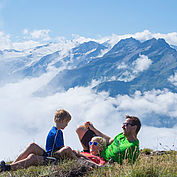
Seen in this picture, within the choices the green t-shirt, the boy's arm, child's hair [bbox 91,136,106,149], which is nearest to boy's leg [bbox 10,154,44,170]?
child's hair [bbox 91,136,106,149]

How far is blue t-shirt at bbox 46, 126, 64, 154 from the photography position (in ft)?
19.9


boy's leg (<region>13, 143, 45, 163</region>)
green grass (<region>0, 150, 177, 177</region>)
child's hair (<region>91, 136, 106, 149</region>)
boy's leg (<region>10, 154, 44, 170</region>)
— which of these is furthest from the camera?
child's hair (<region>91, 136, 106, 149</region>)

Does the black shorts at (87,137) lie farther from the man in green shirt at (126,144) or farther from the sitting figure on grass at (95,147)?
the man in green shirt at (126,144)

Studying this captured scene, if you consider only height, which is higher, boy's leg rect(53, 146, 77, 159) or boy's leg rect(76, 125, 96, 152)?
boy's leg rect(76, 125, 96, 152)

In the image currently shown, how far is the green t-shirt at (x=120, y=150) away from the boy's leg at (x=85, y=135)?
587mm

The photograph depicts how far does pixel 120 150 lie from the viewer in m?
6.05

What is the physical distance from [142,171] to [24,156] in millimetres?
2852

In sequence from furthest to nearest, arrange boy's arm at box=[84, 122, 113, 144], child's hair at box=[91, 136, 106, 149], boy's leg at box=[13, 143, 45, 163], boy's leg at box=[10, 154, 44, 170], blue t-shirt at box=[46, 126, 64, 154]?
boy's arm at box=[84, 122, 113, 144]
child's hair at box=[91, 136, 106, 149]
blue t-shirt at box=[46, 126, 64, 154]
boy's leg at box=[13, 143, 45, 163]
boy's leg at box=[10, 154, 44, 170]

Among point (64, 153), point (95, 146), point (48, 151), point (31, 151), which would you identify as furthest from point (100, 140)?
point (31, 151)

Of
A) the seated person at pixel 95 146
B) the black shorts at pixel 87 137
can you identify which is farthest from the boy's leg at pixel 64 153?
the black shorts at pixel 87 137

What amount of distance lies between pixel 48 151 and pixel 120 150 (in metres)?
1.64

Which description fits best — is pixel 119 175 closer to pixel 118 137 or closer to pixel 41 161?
pixel 41 161

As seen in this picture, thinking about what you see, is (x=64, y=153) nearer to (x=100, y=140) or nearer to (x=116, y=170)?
(x=100, y=140)

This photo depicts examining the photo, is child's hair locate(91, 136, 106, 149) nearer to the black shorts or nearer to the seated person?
the seated person
